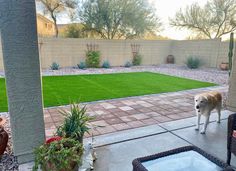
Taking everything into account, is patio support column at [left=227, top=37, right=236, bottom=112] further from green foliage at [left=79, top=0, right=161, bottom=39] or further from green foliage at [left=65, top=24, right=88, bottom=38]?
green foliage at [left=65, top=24, right=88, bottom=38]

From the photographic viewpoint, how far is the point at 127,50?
13.0 metres

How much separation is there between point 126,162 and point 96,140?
0.65 metres

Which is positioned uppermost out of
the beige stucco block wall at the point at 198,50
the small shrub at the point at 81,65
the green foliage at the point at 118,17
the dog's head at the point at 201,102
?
the green foliage at the point at 118,17

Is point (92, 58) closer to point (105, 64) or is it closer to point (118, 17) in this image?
point (105, 64)

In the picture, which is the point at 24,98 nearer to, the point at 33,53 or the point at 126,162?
the point at 33,53

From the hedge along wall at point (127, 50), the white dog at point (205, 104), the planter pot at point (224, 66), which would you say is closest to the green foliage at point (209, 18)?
the hedge along wall at point (127, 50)

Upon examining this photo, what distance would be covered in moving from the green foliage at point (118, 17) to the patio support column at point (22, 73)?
1232cm

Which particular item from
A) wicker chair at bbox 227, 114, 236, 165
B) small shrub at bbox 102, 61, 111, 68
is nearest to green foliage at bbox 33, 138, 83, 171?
wicker chair at bbox 227, 114, 236, 165

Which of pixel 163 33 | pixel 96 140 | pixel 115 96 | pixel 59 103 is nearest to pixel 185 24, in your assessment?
pixel 163 33

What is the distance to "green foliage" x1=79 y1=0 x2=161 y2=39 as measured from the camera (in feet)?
44.3

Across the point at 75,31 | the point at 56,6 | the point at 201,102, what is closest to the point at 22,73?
the point at 201,102

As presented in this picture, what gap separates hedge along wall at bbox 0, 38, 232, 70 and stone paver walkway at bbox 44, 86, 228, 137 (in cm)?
725

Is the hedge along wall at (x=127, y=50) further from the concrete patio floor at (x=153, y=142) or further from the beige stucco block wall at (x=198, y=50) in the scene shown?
the concrete patio floor at (x=153, y=142)

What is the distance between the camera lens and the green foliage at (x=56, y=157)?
176 cm
